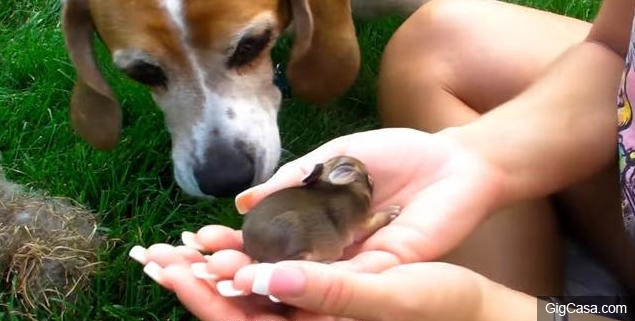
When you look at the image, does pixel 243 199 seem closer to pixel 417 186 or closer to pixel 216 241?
pixel 216 241

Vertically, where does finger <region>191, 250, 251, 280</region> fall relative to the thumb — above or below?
below

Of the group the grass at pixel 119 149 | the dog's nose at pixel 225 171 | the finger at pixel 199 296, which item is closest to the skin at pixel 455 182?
the finger at pixel 199 296

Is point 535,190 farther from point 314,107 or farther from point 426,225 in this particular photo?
point 314,107

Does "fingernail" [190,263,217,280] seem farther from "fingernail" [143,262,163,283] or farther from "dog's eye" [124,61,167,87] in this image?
"dog's eye" [124,61,167,87]

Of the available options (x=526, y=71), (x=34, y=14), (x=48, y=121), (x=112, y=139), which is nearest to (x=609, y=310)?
(x=526, y=71)

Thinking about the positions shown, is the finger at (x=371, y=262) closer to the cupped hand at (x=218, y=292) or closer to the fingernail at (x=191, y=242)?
the cupped hand at (x=218, y=292)

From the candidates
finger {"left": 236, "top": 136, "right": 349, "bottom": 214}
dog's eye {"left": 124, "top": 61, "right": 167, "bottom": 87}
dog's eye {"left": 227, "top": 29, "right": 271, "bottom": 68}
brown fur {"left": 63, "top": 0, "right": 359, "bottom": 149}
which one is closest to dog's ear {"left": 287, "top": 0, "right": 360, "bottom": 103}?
brown fur {"left": 63, "top": 0, "right": 359, "bottom": 149}
